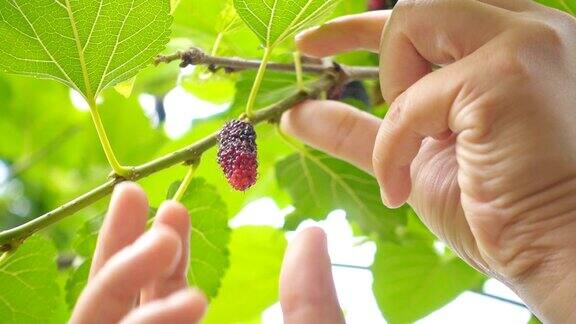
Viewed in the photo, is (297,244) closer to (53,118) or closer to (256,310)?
(256,310)

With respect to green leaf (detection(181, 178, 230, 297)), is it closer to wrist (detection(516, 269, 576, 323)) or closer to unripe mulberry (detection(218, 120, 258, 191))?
unripe mulberry (detection(218, 120, 258, 191))

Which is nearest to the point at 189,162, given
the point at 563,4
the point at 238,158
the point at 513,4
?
the point at 238,158

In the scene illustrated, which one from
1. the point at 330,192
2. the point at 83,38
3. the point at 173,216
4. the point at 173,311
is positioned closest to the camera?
the point at 173,311

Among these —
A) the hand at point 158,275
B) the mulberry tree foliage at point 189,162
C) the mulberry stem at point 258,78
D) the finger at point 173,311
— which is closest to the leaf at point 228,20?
the mulberry tree foliage at point 189,162

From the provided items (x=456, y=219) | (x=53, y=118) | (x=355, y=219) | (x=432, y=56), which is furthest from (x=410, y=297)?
(x=53, y=118)

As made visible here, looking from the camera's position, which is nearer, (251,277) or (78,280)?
(78,280)

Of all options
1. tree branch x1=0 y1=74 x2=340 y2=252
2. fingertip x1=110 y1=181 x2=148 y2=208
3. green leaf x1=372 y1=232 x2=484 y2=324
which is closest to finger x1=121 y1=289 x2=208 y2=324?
fingertip x1=110 y1=181 x2=148 y2=208

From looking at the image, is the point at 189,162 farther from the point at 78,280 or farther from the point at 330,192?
the point at 330,192

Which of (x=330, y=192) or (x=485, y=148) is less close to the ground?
(x=485, y=148)
